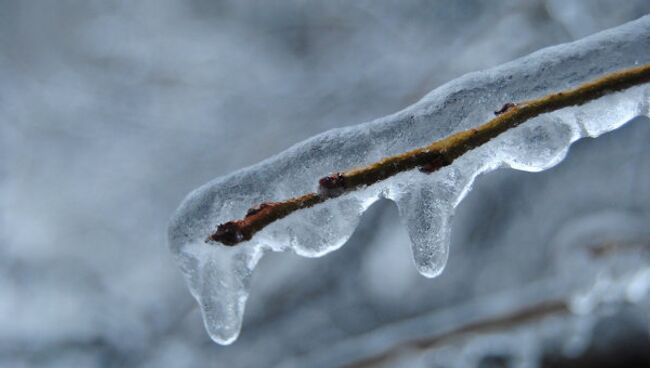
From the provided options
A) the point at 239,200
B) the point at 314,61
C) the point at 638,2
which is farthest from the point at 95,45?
the point at 638,2

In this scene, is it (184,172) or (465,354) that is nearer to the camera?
(184,172)

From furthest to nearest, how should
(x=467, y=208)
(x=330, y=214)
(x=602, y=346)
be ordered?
(x=602, y=346) < (x=467, y=208) < (x=330, y=214)

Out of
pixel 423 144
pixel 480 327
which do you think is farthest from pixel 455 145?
pixel 480 327

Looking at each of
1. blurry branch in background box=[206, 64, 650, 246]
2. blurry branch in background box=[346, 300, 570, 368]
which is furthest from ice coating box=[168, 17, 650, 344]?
blurry branch in background box=[346, 300, 570, 368]

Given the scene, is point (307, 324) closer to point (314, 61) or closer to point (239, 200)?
point (314, 61)

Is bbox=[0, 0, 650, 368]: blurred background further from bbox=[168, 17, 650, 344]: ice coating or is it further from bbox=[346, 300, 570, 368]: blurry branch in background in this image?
bbox=[168, 17, 650, 344]: ice coating

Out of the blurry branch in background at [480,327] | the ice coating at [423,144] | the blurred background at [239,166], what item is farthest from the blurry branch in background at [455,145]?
the blurry branch in background at [480,327]

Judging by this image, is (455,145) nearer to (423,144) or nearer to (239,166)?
(423,144)
